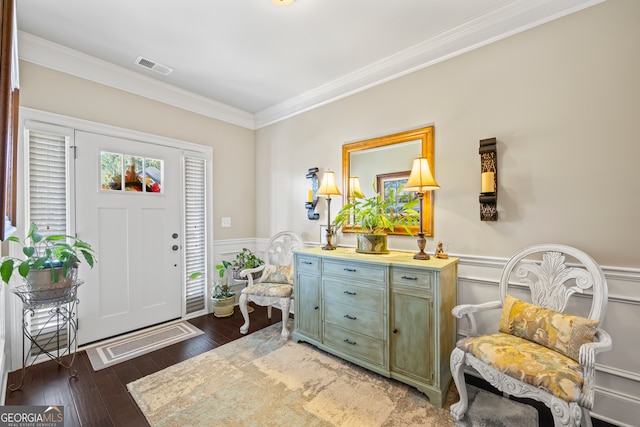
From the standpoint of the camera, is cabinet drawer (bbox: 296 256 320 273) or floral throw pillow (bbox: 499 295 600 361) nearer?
floral throw pillow (bbox: 499 295 600 361)

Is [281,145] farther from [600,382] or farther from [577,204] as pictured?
[600,382]

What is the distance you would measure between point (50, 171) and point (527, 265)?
4.07 meters

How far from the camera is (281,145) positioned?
3850 millimetres

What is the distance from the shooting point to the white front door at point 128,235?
9.04ft

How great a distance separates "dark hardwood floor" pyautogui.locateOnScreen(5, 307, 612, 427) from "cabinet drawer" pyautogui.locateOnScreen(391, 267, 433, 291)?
979 millimetres

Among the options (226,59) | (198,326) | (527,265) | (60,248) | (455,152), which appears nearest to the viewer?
(527,265)

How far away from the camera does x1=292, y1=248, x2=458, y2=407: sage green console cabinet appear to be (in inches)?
77.2

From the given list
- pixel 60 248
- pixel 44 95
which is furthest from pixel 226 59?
pixel 60 248

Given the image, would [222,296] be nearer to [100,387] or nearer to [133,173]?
[100,387]

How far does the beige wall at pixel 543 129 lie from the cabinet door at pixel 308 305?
0.96 metres

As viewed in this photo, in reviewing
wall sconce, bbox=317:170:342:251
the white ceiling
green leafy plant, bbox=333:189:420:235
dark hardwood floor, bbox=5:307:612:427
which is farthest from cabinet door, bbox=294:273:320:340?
the white ceiling

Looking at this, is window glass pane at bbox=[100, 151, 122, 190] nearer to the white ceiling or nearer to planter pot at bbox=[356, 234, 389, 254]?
the white ceiling

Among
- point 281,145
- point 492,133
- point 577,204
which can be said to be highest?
point 281,145

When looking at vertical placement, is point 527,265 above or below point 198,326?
above
